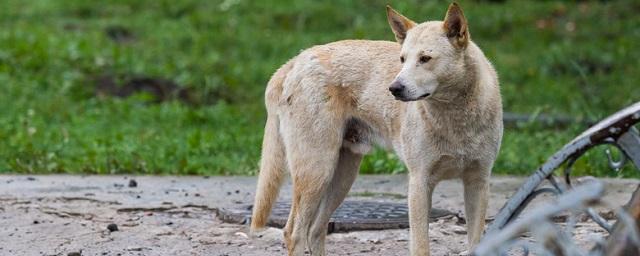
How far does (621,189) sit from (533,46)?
26.5 ft

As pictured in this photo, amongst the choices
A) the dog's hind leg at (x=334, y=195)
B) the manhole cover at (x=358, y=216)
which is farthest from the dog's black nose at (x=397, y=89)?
the manhole cover at (x=358, y=216)

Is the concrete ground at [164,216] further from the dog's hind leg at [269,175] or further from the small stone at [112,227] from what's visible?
the dog's hind leg at [269,175]

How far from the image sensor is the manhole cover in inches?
250

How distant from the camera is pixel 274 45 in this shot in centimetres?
1478

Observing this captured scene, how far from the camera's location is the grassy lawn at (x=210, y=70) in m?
8.97

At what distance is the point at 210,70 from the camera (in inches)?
530

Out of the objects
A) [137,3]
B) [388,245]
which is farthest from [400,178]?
[137,3]

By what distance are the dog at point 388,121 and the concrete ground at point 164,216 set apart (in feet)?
1.31

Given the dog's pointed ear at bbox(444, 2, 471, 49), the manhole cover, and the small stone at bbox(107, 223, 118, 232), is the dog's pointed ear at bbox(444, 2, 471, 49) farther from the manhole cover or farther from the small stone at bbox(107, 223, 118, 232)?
the small stone at bbox(107, 223, 118, 232)

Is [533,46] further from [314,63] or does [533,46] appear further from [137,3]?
[314,63]

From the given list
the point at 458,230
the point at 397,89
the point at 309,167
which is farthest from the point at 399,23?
the point at 458,230

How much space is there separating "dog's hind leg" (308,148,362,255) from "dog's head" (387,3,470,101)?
899 mm

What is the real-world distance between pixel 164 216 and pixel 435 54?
2.34 meters

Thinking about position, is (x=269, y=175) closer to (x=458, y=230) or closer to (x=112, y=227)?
(x=112, y=227)
